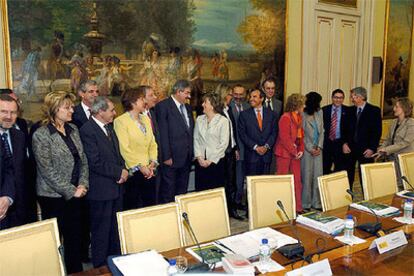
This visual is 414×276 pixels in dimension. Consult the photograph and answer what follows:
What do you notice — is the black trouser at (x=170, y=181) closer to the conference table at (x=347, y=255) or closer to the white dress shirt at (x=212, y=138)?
the white dress shirt at (x=212, y=138)

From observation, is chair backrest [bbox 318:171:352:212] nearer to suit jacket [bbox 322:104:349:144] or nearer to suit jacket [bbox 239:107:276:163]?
suit jacket [bbox 239:107:276:163]

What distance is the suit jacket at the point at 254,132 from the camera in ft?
16.4

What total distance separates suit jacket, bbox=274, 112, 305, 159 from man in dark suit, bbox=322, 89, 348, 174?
0.76 m

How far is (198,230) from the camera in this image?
2838mm

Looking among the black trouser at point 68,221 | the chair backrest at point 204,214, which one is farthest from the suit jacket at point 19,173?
the chair backrest at point 204,214

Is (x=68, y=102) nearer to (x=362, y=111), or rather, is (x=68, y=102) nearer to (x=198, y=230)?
(x=198, y=230)

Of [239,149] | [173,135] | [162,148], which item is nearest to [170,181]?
[162,148]

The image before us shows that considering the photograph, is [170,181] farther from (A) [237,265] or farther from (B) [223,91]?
(A) [237,265]

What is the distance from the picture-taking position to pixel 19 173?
3.15 metres

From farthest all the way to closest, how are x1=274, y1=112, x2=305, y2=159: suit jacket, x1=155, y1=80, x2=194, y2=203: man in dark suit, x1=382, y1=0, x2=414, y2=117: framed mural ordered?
x1=382, y1=0, x2=414, y2=117: framed mural < x1=274, y1=112, x2=305, y2=159: suit jacket < x1=155, y1=80, x2=194, y2=203: man in dark suit

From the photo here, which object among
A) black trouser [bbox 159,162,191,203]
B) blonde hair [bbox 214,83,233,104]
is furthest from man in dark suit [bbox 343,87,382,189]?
black trouser [bbox 159,162,191,203]

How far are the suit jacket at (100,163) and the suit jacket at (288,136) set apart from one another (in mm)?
2228

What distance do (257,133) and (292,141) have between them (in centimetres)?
42

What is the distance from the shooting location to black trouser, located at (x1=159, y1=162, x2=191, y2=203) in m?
4.52
